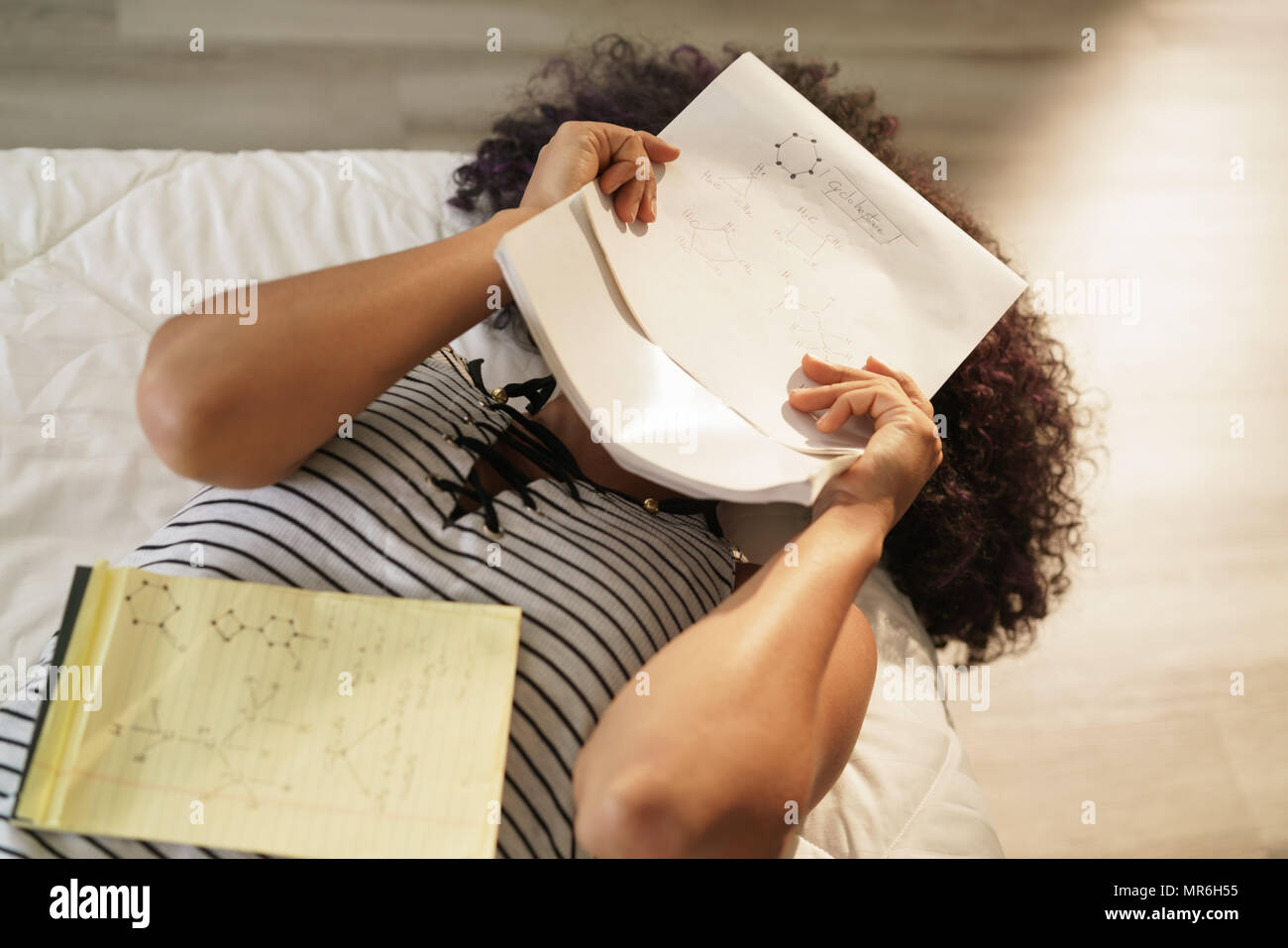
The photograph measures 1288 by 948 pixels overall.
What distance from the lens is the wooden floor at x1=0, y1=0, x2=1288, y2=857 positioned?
105 centimetres

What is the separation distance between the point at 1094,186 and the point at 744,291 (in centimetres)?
101

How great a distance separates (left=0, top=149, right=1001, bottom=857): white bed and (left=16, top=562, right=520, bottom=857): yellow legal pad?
1.16 ft

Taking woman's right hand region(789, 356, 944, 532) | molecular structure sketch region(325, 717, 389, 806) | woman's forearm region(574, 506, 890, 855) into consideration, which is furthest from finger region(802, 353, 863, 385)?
molecular structure sketch region(325, 717, 389, 806)

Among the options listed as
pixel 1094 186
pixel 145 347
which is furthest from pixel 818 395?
pixel 1094 186

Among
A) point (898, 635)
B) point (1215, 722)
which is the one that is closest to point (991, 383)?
point (898, 635)

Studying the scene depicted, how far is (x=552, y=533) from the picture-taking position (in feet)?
2.00

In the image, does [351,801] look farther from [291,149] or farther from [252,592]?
[291,149]

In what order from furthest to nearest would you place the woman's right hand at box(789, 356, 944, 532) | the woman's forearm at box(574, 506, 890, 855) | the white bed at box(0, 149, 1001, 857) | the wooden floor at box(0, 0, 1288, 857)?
the wooden floor at box(0, 0, 1288, 857) → the white bed at box(0, 149, 1001, 857) → the woman's right hand at box(789, 356, 944, 532) → the woman's forearm at box(574, 506, 890, 855)

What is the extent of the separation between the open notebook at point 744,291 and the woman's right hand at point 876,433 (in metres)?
0.02

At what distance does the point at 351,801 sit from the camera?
1.57 feet

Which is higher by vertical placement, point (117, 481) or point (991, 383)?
point (991, 383)

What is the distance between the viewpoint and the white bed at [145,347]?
0.78 m

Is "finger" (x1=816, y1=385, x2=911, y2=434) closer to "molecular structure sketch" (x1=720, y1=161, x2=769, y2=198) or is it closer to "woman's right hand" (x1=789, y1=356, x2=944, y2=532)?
"woman's right hand" (x1=789, y1=356, x2=944, y2=532)

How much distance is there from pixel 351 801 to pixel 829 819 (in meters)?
0.47
